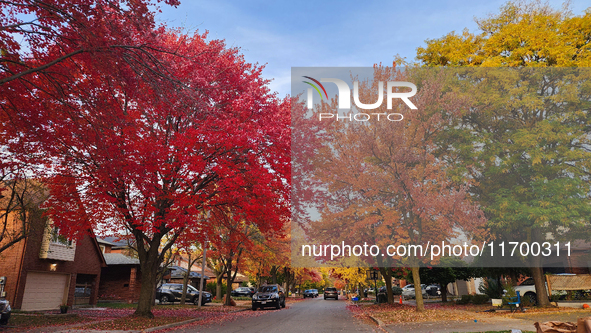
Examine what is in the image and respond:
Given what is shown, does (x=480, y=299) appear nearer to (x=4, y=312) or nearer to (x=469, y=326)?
(x=469, y=326)

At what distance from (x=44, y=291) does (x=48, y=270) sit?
136 cm

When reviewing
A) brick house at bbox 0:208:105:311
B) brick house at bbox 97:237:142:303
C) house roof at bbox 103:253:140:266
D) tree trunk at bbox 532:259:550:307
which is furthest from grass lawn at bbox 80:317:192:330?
brick house at bbox 97:237:142:303

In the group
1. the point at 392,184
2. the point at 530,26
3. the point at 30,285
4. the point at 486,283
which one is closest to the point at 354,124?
the point at 392,184

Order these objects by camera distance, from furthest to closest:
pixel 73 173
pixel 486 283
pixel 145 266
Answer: pixel 486 283 < pixel 145 266 < pixel 73 173

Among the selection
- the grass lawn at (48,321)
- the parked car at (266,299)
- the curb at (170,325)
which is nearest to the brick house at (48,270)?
the grass lawn at (48,321)

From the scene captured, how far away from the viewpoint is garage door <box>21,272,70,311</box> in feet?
73.7

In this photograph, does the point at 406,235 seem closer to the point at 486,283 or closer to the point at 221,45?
the point at 221,45

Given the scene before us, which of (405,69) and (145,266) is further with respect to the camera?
(405,69)

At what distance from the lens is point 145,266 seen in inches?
666

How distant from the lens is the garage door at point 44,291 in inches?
885

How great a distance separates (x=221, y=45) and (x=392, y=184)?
10551 mm

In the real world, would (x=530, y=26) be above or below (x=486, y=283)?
above

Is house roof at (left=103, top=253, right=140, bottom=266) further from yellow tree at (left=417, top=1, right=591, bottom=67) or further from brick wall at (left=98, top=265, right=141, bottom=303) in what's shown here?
yellow tree at (left=417, top=1, right=591, bottom=67)

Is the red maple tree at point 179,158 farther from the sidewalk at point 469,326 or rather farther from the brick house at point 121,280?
the brick house at point 121,280
